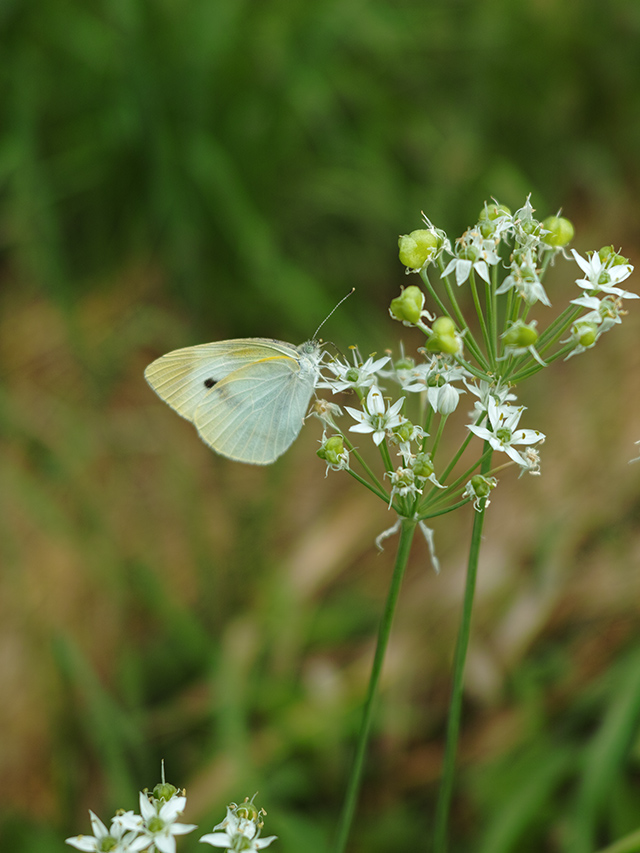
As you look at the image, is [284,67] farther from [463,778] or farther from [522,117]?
[463,778]

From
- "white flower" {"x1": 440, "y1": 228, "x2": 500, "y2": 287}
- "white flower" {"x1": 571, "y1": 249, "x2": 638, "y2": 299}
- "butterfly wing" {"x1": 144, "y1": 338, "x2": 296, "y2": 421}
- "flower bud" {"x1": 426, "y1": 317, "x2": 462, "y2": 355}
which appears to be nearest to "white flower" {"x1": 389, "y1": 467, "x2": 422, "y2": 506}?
"flower bud" {"x1": 426, "y1": 317, "x2": 462, "y2": 355}

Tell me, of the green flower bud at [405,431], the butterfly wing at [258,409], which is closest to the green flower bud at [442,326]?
the green flower bud at [405,431]

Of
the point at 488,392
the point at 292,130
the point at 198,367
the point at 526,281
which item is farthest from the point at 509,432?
the point at 292,130

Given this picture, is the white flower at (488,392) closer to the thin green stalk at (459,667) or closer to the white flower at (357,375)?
the thin green stalk at (459,667)

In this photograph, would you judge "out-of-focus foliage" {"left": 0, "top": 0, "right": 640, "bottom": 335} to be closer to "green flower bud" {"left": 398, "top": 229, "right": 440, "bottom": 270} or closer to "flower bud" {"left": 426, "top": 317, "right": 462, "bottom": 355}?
"green flower bud" {"left": 398, "top": 229, "right": 440, "bottom": 270}

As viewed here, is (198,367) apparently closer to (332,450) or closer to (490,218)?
(332,450)

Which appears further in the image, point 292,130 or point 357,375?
point 292,130
